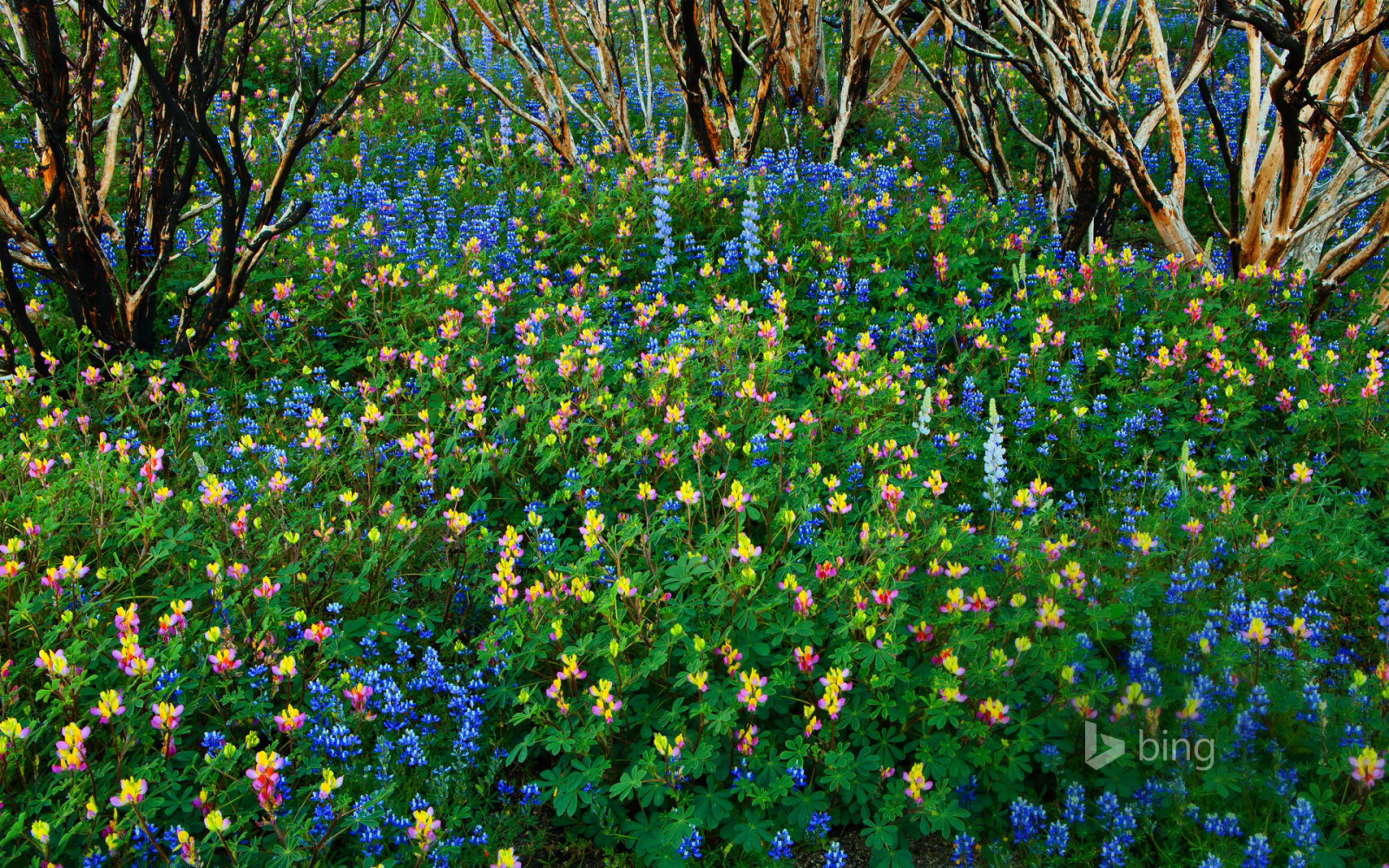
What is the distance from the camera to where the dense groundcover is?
248 cm

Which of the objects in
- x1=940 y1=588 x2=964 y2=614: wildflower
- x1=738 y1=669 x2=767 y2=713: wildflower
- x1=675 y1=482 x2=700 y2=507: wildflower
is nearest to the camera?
x1=738 y1=669 x2=767 y2=713: wildflower

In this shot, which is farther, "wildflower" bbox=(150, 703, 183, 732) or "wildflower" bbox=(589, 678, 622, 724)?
"wildflower" bbox=(589, 678, 622, 724)

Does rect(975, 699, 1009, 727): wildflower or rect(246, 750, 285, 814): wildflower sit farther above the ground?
rect(246, 750, 285, 814): wildflower

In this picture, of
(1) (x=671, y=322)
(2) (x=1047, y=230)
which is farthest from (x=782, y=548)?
(2) (x=1047, y=230)

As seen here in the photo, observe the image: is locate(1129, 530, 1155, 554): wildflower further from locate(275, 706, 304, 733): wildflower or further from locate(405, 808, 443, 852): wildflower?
locate(275, 706, 304, 733): wildflower

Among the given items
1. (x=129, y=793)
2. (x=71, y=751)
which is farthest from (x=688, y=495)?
(x=71, y=751)

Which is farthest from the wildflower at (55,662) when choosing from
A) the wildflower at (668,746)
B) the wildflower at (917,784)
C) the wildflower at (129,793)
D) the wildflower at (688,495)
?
the wildflower at (917,784)

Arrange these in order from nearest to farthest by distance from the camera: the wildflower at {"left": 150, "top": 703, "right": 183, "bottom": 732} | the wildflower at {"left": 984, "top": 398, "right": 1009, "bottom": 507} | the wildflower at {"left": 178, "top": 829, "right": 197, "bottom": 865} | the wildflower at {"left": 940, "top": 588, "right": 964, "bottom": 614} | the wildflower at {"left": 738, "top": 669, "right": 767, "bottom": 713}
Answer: the wildflower at {"left": 178, "top": 829, "right": 197, "bottom": 865}, the wildflower at {"left": 150, "top": 703, "right": 183, "bottom": 732}, the wildflower at {"left": 738, "top": 669, "right": 767, "bottom": 713}, the wildflower at {"left": 940, "top": 588, "right": 964, "bottom": 614}, the wildflower at {"left": 984, "top": 398, "right": 1009, "bottom": 507}

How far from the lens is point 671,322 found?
5.05m

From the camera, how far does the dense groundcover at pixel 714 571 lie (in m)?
2.48

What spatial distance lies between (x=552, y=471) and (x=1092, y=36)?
4.20 metres

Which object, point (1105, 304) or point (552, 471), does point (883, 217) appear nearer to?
point (1105, 304)

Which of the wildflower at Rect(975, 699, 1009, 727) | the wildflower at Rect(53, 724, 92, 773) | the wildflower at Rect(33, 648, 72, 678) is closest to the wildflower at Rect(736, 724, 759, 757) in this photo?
the wildflower at Rect(975, 699, 1009, 727)

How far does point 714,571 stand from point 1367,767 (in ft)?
5.88
